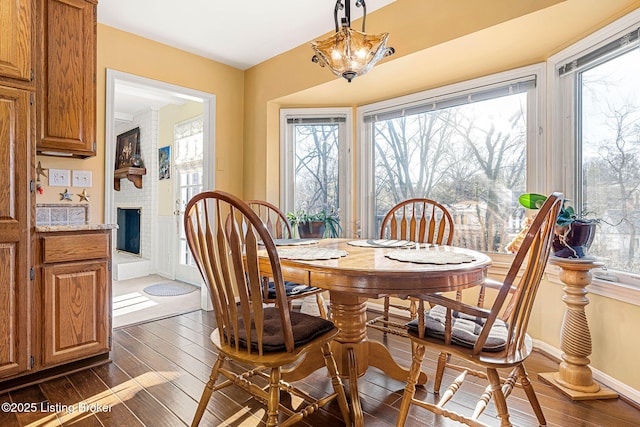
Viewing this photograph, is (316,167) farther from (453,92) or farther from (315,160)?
(453,92)

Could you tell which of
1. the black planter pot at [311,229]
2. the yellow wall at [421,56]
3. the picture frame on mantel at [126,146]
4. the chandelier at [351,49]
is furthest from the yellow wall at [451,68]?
the picture frame on mantel at [126,146]

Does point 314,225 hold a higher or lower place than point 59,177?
lower

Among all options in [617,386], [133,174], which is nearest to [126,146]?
[133,174]

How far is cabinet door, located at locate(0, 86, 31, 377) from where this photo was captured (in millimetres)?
1919

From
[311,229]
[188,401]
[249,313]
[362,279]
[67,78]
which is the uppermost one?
[67,78]

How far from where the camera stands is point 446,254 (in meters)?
1.74

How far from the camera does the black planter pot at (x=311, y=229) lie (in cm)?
318

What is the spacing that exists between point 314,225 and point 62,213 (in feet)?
6.32

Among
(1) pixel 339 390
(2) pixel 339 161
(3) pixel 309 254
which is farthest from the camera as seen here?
(2) pixel 339 161

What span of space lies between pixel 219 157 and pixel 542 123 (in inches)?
111

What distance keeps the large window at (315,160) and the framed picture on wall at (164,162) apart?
218 centimetres

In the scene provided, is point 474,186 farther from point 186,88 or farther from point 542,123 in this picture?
point 186,88

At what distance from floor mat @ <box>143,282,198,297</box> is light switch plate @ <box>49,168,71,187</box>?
1.81 meters

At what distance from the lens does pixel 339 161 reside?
12.1ft
